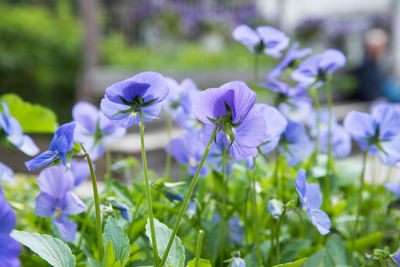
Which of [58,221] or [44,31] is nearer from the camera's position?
[58,221]

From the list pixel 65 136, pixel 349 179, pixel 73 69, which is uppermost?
pixel 65 136

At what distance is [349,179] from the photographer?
2.41 feet

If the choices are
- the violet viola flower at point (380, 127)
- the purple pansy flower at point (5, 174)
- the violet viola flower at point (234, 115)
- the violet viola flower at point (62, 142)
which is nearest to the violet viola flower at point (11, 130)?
the purple pansy flower at point (5, 174)

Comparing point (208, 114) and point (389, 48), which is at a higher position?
point (208, 114)

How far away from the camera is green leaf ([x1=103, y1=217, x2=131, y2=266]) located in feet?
1.18

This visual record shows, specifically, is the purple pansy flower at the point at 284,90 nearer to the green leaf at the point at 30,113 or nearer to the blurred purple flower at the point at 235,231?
the blurred purple flower at the point at 235,231

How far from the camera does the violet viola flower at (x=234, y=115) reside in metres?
0.34

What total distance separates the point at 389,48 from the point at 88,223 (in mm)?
6801

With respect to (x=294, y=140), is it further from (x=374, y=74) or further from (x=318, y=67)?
(x=374, y=74)

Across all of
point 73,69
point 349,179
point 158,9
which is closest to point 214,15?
point 158,9

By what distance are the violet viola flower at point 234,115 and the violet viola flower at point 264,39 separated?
225 millimetres

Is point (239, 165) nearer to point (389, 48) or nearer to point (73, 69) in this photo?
point (73, 69)

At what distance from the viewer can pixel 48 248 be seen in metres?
0.35

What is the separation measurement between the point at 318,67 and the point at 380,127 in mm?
111
